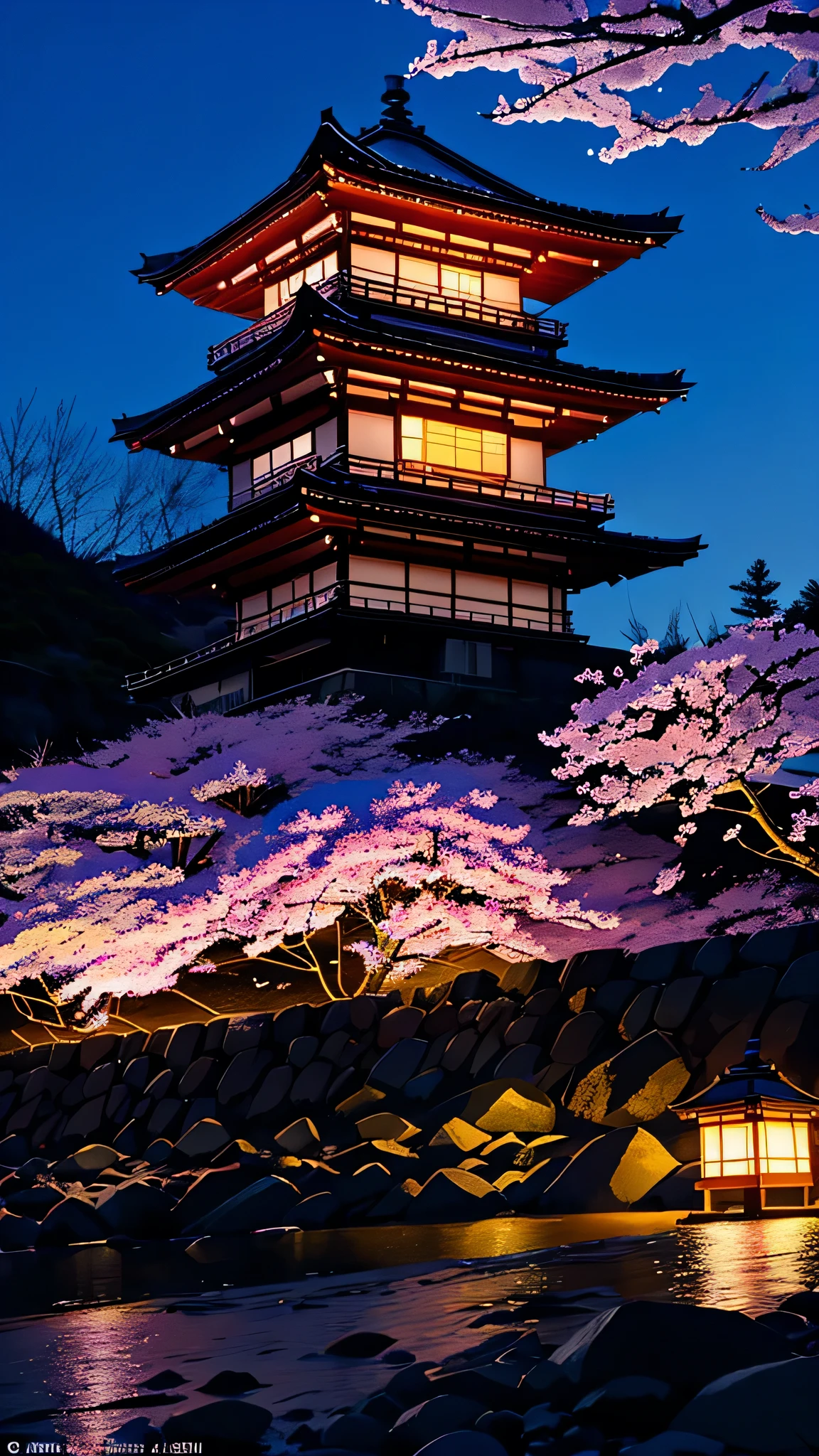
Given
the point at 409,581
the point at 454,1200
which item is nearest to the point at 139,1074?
the point at 454,1200

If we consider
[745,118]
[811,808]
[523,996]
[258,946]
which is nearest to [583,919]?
[523,996]

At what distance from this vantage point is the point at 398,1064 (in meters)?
15.7

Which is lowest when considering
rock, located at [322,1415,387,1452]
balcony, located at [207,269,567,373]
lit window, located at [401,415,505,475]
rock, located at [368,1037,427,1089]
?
rock, located at [322,1415,387,1452]

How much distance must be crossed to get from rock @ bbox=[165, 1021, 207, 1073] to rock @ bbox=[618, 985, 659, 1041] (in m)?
8.10

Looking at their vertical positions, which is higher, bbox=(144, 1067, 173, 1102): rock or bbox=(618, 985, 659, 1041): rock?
bbox=(618, 985, 659, 1041): rock

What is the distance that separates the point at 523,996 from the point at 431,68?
36.2ft

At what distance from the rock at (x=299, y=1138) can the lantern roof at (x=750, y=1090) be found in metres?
6.13

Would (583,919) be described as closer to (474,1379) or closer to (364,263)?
(474,1379)

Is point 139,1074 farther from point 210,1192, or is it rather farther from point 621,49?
point 621,49

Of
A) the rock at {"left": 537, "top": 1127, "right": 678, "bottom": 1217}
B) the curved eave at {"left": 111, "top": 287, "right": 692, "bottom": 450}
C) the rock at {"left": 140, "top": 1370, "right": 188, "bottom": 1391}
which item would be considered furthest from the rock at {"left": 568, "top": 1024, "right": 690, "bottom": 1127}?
the curved eave at {"left": 111, "top": 287, "right": 692, "bottom": 450}

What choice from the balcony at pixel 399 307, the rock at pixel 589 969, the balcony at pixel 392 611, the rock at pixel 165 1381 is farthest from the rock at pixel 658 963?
the balcony at pixel 399 307

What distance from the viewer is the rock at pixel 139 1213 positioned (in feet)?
42.2

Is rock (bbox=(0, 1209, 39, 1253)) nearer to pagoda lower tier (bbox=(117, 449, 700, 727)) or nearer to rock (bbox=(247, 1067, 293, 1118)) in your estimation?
rock (bbox=(247, 1067, 293, 1118))

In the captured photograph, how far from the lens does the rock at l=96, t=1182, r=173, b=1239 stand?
1288cm
